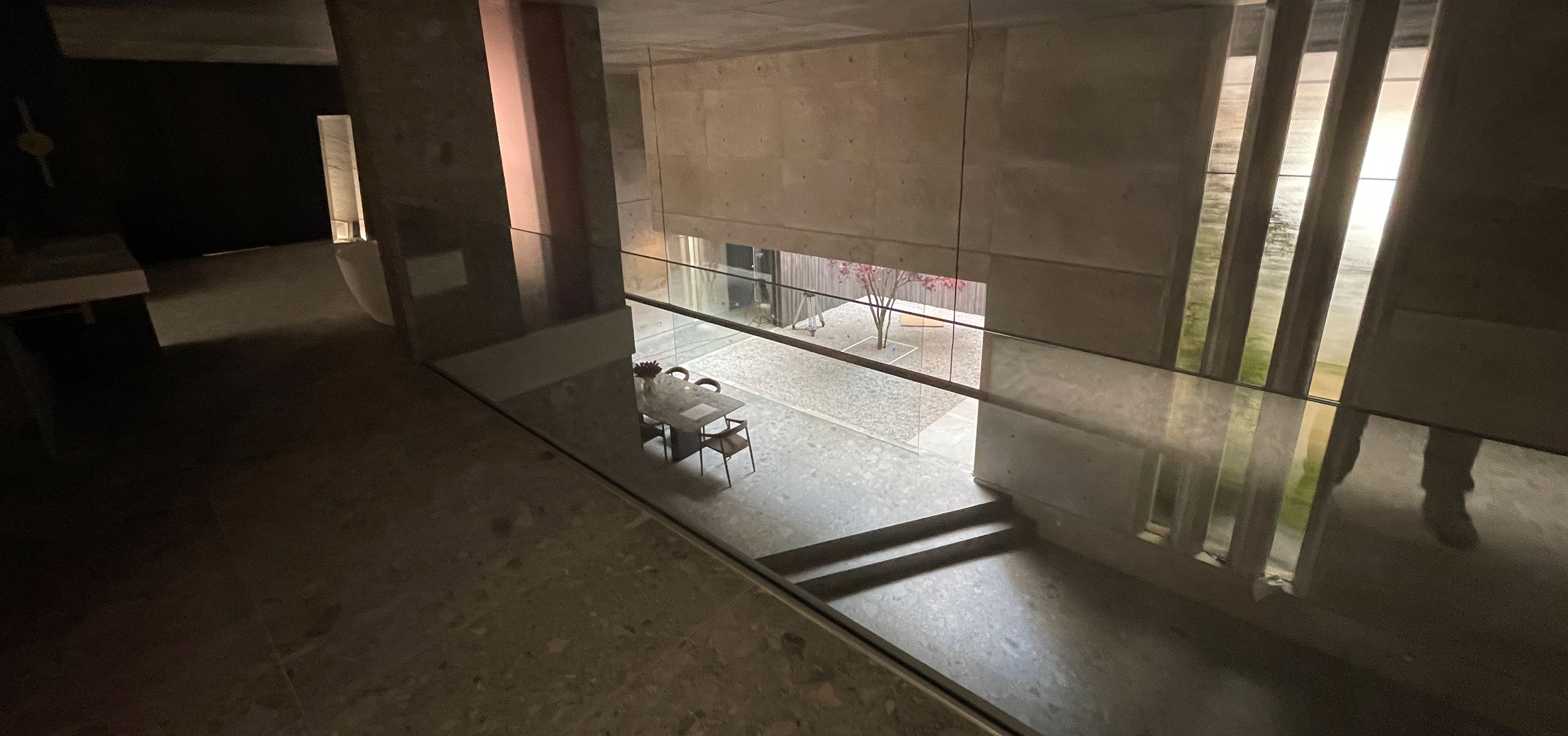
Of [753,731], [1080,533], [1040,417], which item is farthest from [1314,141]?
[753,731]

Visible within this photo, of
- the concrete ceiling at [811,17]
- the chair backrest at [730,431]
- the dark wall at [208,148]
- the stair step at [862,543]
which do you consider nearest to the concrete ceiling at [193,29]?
the dark wall at [208,148]

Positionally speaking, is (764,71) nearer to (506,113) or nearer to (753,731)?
(506,113)

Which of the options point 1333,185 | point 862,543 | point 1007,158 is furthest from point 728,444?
point 1007,158

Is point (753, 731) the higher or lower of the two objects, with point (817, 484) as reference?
lower

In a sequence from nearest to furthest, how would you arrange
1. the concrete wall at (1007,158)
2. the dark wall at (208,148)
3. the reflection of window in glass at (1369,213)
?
the reflection of window in glass at (1369,213) → the concrete wall at (1007,158) → the dark wall at (208,148)

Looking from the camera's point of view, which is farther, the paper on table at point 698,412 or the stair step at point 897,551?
the paper on table at point 698,412

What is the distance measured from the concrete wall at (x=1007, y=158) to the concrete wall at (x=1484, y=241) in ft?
3.69

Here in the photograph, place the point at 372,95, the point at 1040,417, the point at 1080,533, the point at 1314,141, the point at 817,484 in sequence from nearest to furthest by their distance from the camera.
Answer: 1. the point at 1080,533
2. the point at 1040,417
3. the point at 817,484
4. the point at 372,95
5. the point at 1314,141

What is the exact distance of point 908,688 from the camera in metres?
1.36

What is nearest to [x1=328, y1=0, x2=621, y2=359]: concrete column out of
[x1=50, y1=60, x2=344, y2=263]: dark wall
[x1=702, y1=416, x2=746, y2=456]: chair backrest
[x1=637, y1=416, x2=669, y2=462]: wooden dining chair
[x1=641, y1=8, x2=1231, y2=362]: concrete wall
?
[x1=637, y1=416, x2=669, y2=462]: wooden dining chair

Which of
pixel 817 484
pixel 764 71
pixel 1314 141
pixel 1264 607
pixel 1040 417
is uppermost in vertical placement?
pixel 764 71

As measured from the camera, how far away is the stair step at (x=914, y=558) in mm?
1359

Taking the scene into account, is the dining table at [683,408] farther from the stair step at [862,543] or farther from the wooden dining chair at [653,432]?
the stair step at [862,543]

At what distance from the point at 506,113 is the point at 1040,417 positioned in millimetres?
4266
